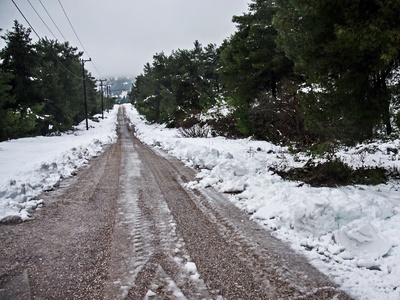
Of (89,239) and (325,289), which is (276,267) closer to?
(325,289)

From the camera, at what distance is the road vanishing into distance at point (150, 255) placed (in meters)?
2.98

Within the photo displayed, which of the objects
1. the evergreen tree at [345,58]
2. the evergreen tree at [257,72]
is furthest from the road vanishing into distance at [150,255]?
the evergreen tree at [257,72]

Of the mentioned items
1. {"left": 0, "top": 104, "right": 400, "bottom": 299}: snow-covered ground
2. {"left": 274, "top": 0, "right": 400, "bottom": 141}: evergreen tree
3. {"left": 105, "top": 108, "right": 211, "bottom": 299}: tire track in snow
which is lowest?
{"left": 105, "top": 108, "right": 211, "bottom": 299}: tire track in snow

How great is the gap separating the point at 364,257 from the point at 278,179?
3.92 m

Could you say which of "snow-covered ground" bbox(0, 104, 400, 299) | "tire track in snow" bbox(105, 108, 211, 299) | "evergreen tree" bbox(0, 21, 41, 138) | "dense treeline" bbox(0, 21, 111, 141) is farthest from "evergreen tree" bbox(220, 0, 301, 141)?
"evergreen tree" bbox(0, 21, 41, 138)

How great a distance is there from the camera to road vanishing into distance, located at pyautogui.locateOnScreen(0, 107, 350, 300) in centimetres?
298

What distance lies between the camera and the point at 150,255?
376cm

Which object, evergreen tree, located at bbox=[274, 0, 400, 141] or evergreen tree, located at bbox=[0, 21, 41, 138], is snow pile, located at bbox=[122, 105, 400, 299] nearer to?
evergreen tree, located at bbox=[274, 0, 400, 141]

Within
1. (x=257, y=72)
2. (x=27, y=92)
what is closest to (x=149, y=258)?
(x=257, y=72)

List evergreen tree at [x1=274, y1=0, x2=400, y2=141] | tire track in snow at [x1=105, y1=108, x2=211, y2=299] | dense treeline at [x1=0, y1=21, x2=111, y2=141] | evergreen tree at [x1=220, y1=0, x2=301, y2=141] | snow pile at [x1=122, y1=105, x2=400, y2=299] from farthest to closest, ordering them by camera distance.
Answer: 1. dense treeline at [x1=0, y1=21, x2=111, y2=141]
2. evergreen tree at [x1=220, y1=0, x2=301, y2=141]
3. evergreen tree at [x1=274, y1=0, x2=400, y2=141]
4. snow pile at [x1=122, y1=105, x2=400, y2=299]
5. tire track in snow at [x1=105, y1=108, x2=211, y2=299]

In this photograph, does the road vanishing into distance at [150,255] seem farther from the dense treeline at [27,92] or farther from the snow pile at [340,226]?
the dense treeline at [27,92]

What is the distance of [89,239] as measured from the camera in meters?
4.30

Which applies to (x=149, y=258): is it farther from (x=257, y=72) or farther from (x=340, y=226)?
(x=257, y=72)

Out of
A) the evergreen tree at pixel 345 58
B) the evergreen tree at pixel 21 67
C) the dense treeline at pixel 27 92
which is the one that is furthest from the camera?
the evergreen tree at pixel 21 67
